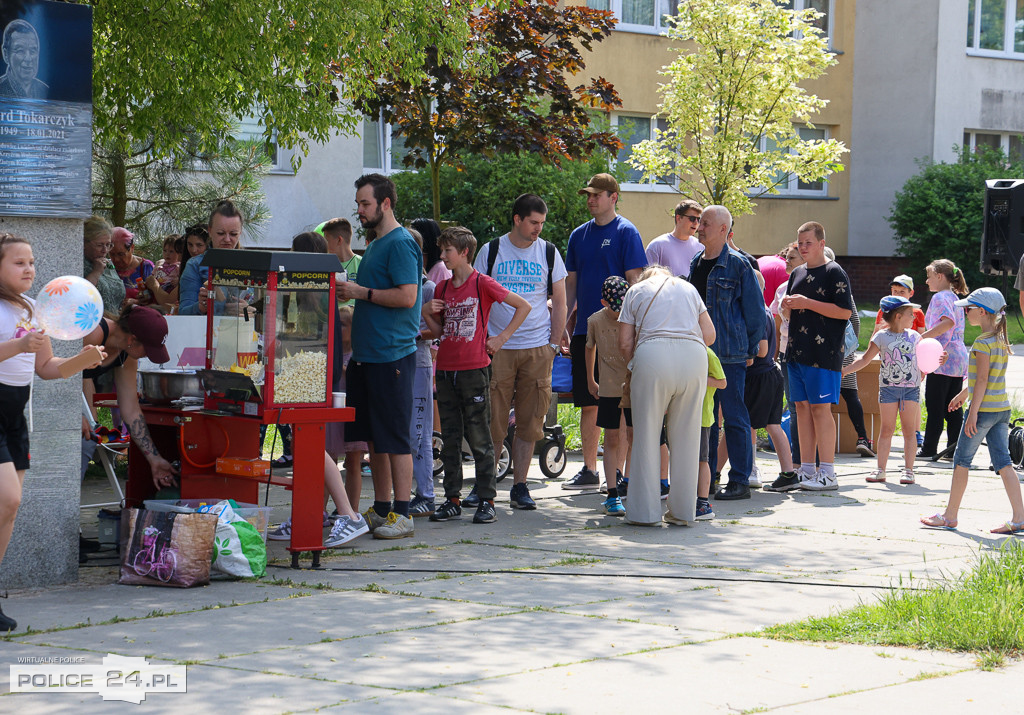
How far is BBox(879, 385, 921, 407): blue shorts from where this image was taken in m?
11.6

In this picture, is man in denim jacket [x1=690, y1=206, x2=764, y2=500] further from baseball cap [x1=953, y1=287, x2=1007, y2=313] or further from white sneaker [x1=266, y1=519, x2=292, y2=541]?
white sneaker [x1=266, y1=519, x2=292, y2=541]

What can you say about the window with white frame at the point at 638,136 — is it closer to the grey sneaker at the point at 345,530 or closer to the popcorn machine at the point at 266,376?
the grey sneaker at the point at 345,530

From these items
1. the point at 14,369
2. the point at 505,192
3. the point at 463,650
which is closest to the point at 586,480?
the point at 463,650

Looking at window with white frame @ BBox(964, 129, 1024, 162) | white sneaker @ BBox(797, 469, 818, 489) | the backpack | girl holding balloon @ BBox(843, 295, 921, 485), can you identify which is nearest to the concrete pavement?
white sneaker @ BBox(797, 469, 818, 489)

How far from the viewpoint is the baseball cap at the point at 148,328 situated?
7.23 metres

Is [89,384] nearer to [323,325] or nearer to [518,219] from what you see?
[323,325]

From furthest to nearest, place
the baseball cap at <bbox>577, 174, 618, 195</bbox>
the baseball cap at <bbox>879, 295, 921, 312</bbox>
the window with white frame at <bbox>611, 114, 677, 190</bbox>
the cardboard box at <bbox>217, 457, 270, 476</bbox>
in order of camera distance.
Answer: the window with white frame at <bbox>611, 114, 677, 190</bbox> → the baseball cap at <bbox>879, 295, 921, 312</bbox> → the baseball cap at <bbox>577, 174, 618, 195</bbox> → the cardboard box at <bbox>217, 457, 270, 476</bbox>

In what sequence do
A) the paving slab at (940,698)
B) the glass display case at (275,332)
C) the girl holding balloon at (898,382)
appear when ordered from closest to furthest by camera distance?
1. the paving slab at (940,698)
2. the glass display case at (275,332)
3. the girl holding balloon at (898,382)

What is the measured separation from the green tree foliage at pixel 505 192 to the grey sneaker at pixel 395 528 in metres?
12.5

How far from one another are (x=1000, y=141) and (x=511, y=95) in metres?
25.7

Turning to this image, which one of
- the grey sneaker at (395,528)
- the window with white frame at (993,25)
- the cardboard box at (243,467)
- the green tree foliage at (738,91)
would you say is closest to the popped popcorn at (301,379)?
the cardboard box at (243,467)

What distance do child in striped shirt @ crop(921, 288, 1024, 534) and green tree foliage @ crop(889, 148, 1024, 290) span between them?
916 inches

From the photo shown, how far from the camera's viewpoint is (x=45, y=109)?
680cm

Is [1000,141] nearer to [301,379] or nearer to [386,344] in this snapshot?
[386,344]
